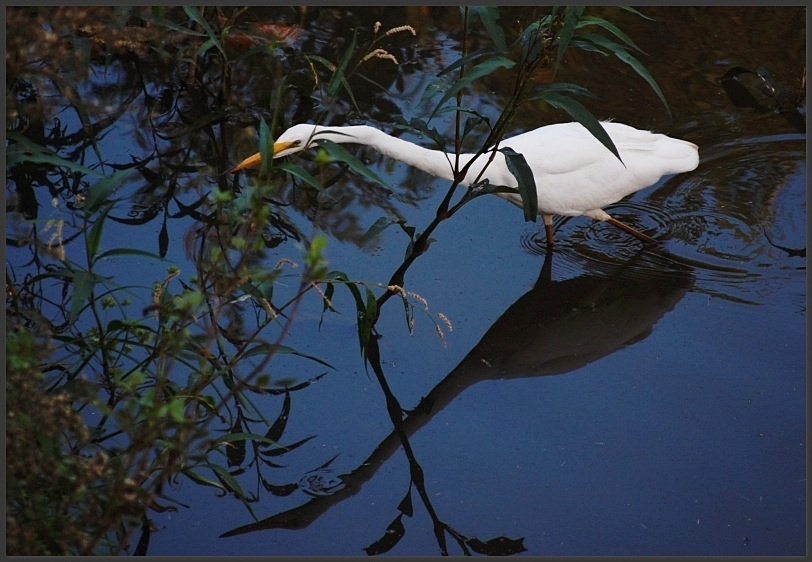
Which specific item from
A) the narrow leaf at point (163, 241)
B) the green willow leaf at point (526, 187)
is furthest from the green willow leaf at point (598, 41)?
the narrow leaf at point (163, 241)

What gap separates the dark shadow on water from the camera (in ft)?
9.91

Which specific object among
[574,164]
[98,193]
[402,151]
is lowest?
[574,164]

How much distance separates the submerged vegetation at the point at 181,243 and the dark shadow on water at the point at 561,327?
0.51 feet

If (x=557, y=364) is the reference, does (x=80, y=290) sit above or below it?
above

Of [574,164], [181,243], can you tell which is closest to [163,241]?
[181,243]

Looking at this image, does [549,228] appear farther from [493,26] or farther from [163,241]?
[163,241]

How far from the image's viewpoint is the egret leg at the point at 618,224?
3.65 metres

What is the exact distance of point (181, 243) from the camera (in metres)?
3.59

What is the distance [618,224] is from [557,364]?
31.6 inches

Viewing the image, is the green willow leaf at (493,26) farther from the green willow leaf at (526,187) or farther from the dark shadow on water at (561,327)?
the dark shadow on water at (561,327)

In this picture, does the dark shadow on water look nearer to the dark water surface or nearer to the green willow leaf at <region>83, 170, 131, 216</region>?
the dark water surface

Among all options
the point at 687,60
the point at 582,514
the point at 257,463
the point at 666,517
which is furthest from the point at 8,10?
the point at 687,60

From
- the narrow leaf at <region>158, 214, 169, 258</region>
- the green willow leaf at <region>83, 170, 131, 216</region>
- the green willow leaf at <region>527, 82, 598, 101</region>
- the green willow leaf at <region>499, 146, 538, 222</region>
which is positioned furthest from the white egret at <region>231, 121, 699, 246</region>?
the green willow leaf at <region>83, 170, 131, 216</region>

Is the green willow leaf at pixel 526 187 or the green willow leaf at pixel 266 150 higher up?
the green willow leaf at pixel 266 150
